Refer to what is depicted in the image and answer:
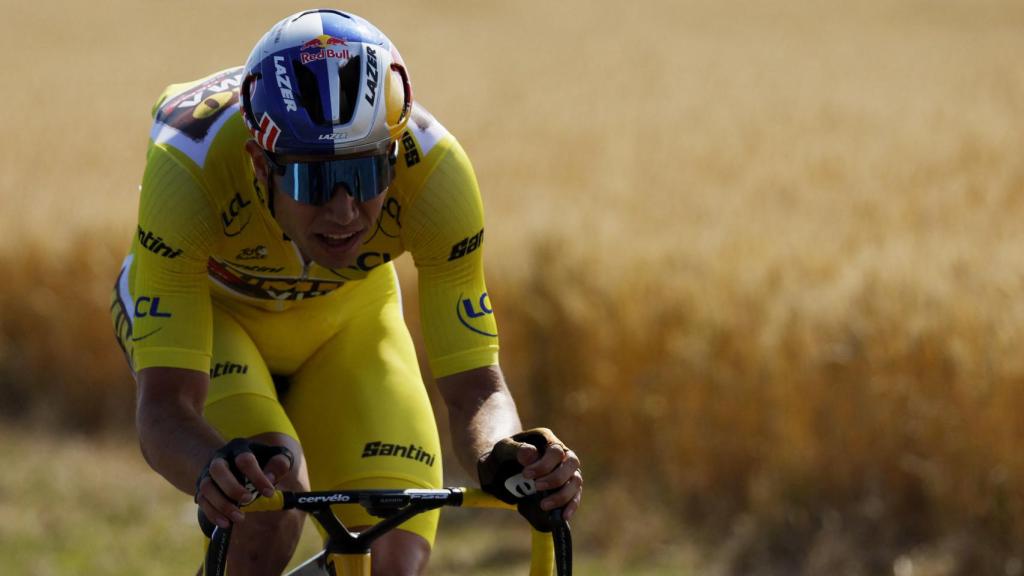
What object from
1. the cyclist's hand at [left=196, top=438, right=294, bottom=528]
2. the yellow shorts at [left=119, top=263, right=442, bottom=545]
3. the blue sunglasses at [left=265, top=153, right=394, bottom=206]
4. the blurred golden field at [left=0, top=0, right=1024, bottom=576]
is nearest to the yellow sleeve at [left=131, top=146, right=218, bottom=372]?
the yellow shorts at [left=119, top=263, right=442, bottom=545]

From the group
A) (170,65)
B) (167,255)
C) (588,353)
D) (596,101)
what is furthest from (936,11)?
(167,255)

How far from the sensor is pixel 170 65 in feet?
67.9

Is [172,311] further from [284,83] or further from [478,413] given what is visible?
[478,413]

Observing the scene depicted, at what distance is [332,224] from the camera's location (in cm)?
397

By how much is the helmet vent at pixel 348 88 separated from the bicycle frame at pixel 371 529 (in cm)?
95

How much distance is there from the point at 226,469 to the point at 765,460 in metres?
6.03

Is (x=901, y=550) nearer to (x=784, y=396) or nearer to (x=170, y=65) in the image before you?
(x=784, y=396)

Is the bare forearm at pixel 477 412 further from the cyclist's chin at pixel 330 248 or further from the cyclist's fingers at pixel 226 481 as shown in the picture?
the cyclist's fingers at pixel 226 481

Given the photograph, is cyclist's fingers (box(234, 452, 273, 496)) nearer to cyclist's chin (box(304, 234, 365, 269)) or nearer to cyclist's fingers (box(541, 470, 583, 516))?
cyclist's fingers (box(541, 470, 583, 516))

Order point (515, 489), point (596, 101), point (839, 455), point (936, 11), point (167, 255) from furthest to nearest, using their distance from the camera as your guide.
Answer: point (936, 11)
point (596, 101)
point (839, 455)
point (167, 255)
point (515, 489)

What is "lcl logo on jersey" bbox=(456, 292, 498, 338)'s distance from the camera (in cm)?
447

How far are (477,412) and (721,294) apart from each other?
504 centimetres

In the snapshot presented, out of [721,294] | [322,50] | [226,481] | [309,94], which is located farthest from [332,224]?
[721,294]

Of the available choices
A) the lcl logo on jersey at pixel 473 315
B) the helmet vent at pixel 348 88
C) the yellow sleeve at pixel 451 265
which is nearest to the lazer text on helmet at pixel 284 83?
the helmet vent at pixel 348 88
